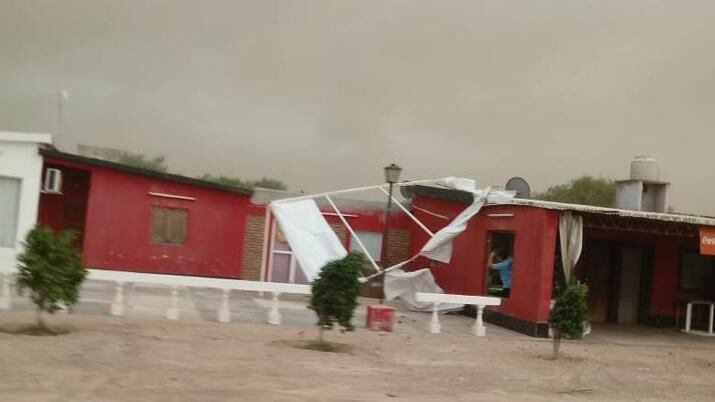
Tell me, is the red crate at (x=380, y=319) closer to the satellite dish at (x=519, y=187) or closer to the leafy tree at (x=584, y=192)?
the satellite dish at (x=519, y=187)

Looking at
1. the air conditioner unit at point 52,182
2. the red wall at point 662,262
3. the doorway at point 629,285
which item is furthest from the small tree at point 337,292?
the air conditioner unit at point 52,182

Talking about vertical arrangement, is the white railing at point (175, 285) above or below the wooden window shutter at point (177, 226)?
below

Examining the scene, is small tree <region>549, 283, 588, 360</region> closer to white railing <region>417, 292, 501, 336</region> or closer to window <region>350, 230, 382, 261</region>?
white railing <region>417, 292, 501, 336</region>

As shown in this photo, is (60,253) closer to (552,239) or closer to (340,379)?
(340,379)

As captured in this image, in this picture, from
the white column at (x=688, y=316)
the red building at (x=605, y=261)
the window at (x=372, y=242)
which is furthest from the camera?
the window at (x=372, y=242)

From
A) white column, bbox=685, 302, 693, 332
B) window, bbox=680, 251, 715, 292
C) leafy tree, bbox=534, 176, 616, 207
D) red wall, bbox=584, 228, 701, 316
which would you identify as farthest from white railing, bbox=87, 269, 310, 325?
leafy tree, bbox=534, 176, 616, 207

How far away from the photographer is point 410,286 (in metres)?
18.4

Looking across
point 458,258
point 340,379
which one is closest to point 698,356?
point 458,258

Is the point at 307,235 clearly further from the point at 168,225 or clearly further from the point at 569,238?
the point at 569,238

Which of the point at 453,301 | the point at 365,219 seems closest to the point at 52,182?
the point at 365,219

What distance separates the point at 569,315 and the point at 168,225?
39.2 feet

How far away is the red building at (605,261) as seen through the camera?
51.6 ft

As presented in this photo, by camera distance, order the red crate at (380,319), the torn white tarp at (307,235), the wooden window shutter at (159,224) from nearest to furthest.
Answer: the red crate at (380,319) < the torn white tarp at (307,235) < the wooden window shutter at (159,224)

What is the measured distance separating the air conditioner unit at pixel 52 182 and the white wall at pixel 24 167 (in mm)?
3541
